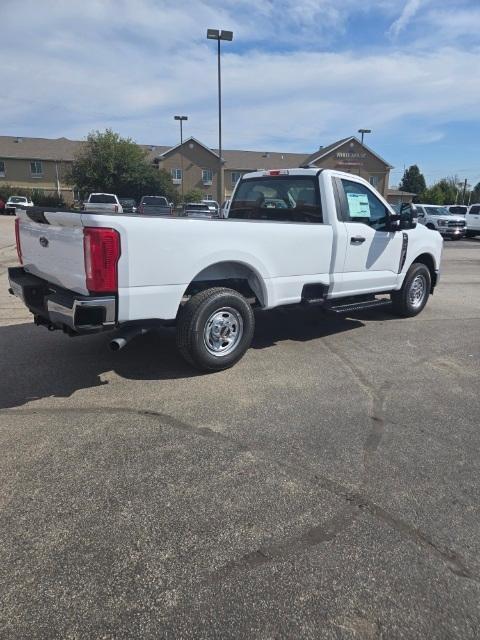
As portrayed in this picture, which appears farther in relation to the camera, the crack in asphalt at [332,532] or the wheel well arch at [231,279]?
the wheel well arch at [231,279]

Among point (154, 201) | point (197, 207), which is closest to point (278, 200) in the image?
point (154, 201)

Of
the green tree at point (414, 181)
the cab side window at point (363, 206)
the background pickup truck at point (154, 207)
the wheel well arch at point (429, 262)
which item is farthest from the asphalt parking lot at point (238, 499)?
the green tree at point (414, 181)

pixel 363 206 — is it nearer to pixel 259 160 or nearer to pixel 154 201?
pixel 154 201

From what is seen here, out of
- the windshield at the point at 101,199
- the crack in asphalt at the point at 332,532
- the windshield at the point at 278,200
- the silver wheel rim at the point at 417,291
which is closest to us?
the crack in asphalt at the point at 332,532

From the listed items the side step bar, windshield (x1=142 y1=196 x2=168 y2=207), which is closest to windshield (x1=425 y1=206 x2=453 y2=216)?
windshield (x1=142 y1=196 x2=168 y2=207)

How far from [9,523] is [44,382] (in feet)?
6.83

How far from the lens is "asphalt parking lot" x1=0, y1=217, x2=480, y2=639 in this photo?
6.75ft

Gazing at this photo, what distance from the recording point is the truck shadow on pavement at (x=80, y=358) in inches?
173

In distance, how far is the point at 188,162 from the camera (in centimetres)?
6144

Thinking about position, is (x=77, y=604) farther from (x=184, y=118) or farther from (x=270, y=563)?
(x=184, y=118)

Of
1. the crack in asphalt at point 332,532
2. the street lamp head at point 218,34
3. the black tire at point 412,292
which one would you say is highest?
the street lamp head at point 218,34

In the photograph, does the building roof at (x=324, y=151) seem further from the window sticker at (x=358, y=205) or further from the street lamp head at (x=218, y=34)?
the window sticker at (x=358, y=205)

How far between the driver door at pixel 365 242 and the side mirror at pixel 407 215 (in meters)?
0.17

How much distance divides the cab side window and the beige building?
5551 centimetres
